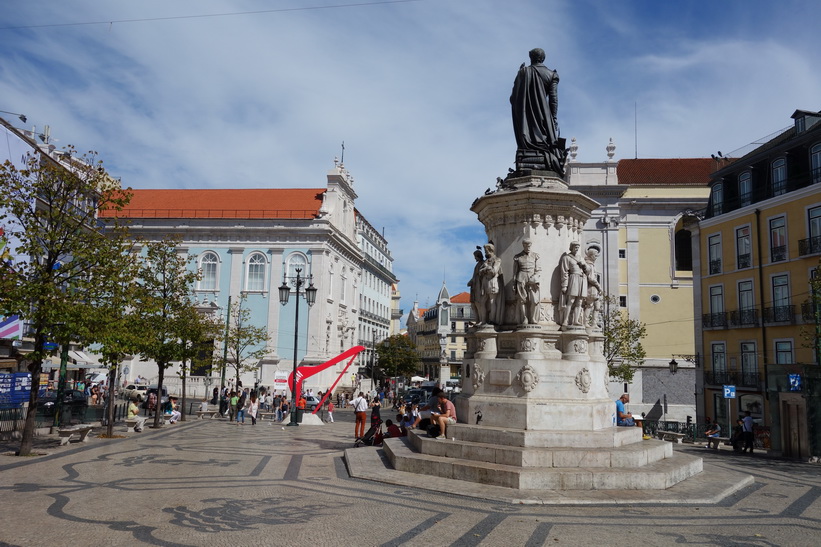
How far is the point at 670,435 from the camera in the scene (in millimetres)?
22703

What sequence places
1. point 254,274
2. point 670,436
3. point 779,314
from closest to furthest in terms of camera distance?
1. point 670,436
2. point 779,314
3. point 254,274

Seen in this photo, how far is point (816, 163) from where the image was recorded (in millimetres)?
25953

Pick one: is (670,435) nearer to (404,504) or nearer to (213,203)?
(404,504)

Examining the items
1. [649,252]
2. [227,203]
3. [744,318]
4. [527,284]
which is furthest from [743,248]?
[227,203]

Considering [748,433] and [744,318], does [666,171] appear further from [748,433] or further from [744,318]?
[748,433]

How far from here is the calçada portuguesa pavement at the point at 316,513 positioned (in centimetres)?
683

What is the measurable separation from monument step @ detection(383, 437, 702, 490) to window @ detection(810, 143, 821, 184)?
68.7 feet

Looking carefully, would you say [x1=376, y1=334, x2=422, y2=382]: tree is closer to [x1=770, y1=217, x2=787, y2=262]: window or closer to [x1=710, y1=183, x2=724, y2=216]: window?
[x1=710, y1=183, x2=724, y2=216]: window

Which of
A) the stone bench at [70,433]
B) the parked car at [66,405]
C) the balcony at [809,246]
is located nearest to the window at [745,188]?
the balcony at [809,246]

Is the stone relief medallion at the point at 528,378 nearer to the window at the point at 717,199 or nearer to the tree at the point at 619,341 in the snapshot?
the tree at the point at 619,341

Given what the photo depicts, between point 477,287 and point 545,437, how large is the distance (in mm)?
3415

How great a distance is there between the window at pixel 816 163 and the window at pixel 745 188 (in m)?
3.59

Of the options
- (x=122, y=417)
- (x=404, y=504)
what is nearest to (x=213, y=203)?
(x=122, y=417)

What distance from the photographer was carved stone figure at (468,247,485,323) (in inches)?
481
